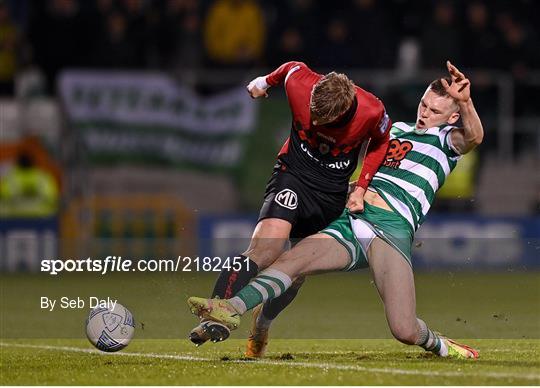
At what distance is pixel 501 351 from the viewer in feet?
30.8

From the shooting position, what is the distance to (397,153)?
9336 mm

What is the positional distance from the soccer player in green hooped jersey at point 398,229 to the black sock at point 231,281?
0.08 metres

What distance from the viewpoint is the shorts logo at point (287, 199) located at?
8.88m

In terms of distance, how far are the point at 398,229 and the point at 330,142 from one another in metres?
0.75

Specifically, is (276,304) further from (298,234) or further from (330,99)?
(330,99)

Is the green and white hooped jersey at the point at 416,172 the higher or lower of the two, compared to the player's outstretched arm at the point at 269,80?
lower

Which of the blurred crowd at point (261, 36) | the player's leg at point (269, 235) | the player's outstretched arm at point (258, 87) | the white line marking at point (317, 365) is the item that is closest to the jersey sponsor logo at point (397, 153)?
the player's leg at point (269, 235)

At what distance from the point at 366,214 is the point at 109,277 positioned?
8.08ft

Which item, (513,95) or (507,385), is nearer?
(507,385)

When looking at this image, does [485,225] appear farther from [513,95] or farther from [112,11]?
[112,11]

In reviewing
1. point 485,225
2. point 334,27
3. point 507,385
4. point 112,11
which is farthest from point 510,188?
point 507,385

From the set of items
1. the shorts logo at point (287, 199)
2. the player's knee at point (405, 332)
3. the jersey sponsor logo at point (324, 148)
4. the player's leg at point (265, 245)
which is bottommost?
the player's knee at point (405, 332)

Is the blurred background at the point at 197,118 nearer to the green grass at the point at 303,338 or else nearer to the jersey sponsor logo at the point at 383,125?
the green grass at the point at 303,338

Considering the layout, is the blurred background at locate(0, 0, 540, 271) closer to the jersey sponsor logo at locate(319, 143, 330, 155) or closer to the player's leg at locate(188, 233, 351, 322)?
the jersey sponsor logo at locate(319, 143, 330, 155)
